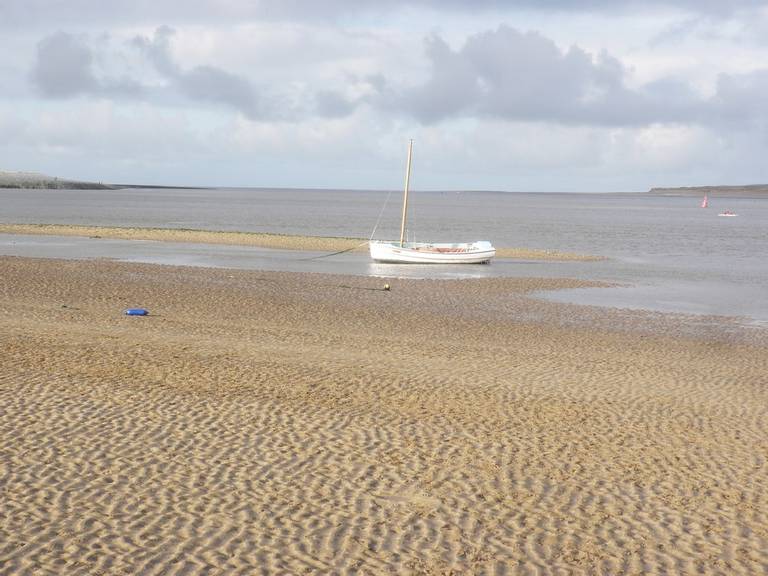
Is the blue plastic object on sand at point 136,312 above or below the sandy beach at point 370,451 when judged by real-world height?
below

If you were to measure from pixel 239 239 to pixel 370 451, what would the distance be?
1998 inches

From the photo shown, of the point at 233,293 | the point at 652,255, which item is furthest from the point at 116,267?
the point at 652,255

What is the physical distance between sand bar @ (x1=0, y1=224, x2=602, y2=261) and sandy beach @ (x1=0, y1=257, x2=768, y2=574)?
32.7 m

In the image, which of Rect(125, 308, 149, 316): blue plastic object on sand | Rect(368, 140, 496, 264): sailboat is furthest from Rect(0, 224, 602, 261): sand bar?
Rect(125, 308, 149, 316): blue plastic object on sand

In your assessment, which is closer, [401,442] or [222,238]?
[401,442]

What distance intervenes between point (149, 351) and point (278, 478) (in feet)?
27.1

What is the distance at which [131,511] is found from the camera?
29.6ft

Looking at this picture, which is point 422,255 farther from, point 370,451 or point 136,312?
point 370,451

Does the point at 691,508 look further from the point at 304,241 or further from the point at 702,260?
the point at 304,241

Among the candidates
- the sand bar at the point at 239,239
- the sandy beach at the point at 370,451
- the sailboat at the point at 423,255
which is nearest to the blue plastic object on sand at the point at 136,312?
the sandy beach at the point at 370,451

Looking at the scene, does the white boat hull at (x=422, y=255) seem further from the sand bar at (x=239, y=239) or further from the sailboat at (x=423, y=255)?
the sand bar at (x=239, y=239)

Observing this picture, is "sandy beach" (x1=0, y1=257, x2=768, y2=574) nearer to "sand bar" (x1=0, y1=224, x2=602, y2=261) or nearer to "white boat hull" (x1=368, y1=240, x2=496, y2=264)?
"white boat hull" (x1=368, y1=240, x2=496, y2=264)

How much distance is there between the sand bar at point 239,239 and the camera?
55.3m

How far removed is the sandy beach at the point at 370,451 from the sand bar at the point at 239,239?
32667 mm
